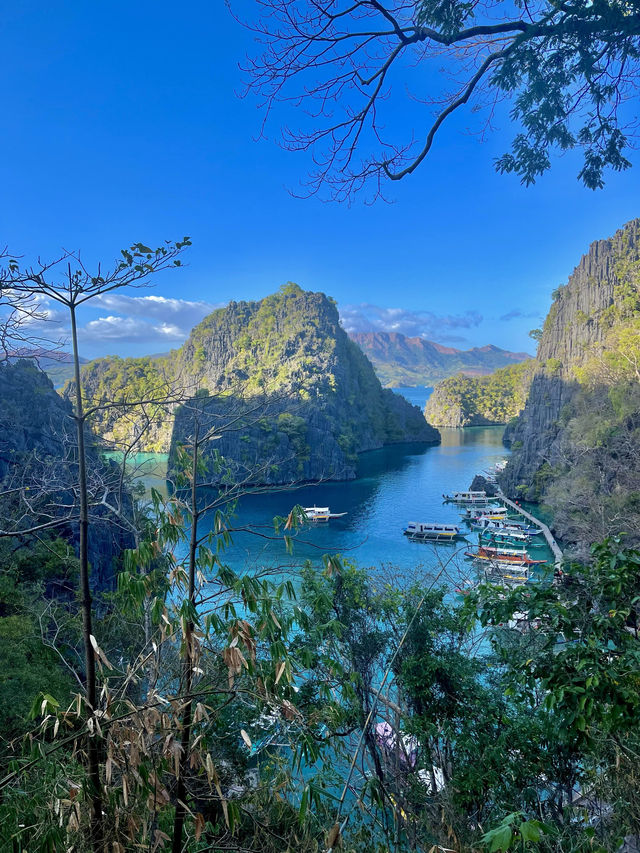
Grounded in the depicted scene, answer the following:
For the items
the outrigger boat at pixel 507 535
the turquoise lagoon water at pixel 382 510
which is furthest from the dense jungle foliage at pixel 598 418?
the turquoise lagoon water at pixel 382 510

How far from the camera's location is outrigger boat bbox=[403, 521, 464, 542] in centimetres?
1928

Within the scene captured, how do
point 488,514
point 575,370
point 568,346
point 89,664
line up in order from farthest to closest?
point 568,346, point 575,370, point 488,514, point 89,664

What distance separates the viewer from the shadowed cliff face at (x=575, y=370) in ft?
69.8

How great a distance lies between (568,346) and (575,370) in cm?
481

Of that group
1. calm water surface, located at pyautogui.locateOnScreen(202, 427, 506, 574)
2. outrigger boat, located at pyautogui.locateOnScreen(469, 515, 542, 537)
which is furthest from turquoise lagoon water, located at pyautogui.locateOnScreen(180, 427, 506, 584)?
outrigger boat, located at pyautogui.locateOnScreen(469, 515, 542, 537)

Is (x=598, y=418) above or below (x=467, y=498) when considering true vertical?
above

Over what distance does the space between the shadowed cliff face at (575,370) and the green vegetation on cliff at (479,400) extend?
29.3m

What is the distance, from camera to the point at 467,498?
2642 cm

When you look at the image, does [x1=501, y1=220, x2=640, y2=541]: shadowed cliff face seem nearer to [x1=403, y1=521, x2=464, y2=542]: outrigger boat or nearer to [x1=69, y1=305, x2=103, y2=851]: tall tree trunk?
[x1=403, y1=521, x2=464, y2=542]: outrigger boat

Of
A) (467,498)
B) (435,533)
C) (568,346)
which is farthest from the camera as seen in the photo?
(568,346)

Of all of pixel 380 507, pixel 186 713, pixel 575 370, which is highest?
pixel 575 370

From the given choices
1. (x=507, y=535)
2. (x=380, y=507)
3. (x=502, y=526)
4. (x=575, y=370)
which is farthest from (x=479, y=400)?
(x=507, y=535)

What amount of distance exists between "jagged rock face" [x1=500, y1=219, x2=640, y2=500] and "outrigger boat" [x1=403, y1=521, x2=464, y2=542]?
9.21 meters

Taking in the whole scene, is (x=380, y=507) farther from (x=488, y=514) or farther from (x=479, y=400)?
(x=479, y=400)
